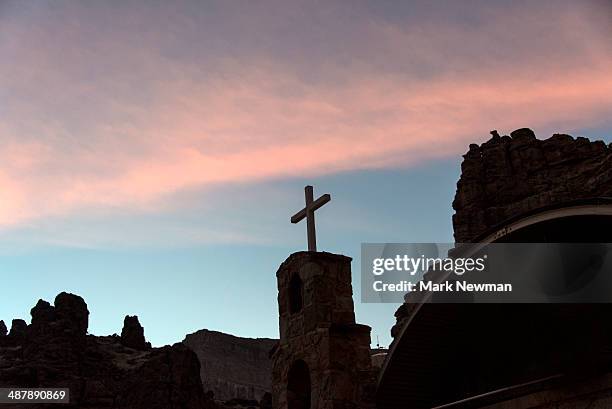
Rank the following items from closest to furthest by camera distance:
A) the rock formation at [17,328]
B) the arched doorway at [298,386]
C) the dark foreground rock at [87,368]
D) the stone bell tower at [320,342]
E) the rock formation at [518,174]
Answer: the stone bell tower at [320,342]
the arched doorway at [298,386]
the dark foreground rock at [87,368]
the rock formation at [518,174]
the rock formation at [17,328]

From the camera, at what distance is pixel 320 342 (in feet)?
45.5

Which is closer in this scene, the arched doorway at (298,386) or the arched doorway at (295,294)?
the arched doorway at (298,386)

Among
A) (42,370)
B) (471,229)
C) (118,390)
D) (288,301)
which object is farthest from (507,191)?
(288,301)

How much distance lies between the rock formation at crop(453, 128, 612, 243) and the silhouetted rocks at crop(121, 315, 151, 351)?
29083 mm

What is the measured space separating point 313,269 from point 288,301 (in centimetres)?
116

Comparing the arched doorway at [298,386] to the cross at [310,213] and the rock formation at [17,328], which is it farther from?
the rock formation at [17,328]

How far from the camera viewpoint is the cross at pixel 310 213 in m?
15.7

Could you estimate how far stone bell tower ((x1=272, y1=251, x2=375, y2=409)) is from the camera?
13641 millimetres

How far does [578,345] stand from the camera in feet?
40.1

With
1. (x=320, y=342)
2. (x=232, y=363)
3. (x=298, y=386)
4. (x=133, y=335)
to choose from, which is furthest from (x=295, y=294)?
(x=232, y=363)

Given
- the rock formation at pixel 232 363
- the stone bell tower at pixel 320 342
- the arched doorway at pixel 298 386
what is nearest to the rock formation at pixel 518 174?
the rock formation at pixel 232 363

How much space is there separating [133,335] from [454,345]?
57329 mm

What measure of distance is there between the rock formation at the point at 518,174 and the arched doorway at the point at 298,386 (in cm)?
4772

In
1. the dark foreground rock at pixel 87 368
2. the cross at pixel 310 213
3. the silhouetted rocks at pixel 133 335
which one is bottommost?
the cross at pixel 310 213
